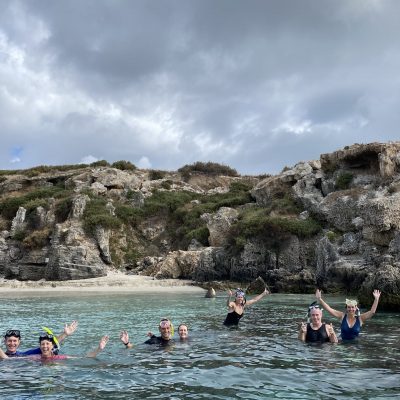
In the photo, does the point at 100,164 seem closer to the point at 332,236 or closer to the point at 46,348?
the point at 332,236

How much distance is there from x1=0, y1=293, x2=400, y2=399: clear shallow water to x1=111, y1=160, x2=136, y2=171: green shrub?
150ft

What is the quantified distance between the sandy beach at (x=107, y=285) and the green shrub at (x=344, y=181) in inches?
532

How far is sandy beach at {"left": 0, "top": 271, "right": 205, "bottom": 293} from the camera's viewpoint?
30.1m

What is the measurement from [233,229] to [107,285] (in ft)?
32.5

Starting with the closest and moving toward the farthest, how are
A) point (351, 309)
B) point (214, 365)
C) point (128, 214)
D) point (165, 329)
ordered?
point (214, 365)
point (165, 329)
point (351, 309)
point (128, 214)

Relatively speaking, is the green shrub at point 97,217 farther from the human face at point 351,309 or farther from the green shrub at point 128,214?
the human face at point 351,309

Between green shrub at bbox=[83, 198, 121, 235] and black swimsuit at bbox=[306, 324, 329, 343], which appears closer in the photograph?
black swimsuit at bbox=[306, 324, 329, 343]

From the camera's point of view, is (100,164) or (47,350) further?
(100,164)

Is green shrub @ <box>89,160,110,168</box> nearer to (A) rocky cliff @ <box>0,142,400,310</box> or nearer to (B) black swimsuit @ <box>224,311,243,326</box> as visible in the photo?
(A) rocky cliff @ <box>0,142,400,310</box>

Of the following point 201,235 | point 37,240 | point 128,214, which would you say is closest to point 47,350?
point 201,235

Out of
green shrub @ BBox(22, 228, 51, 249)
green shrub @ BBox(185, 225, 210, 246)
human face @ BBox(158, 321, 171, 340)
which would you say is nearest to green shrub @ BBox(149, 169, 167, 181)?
green shrub @ BBox(185, 225, 210, 246)

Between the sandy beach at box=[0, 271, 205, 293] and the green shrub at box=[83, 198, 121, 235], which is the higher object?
the green shrub at box=[83, 198, 121, 235]

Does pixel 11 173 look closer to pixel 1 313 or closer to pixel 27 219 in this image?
pixel 27 219

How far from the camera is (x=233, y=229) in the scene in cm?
3494
